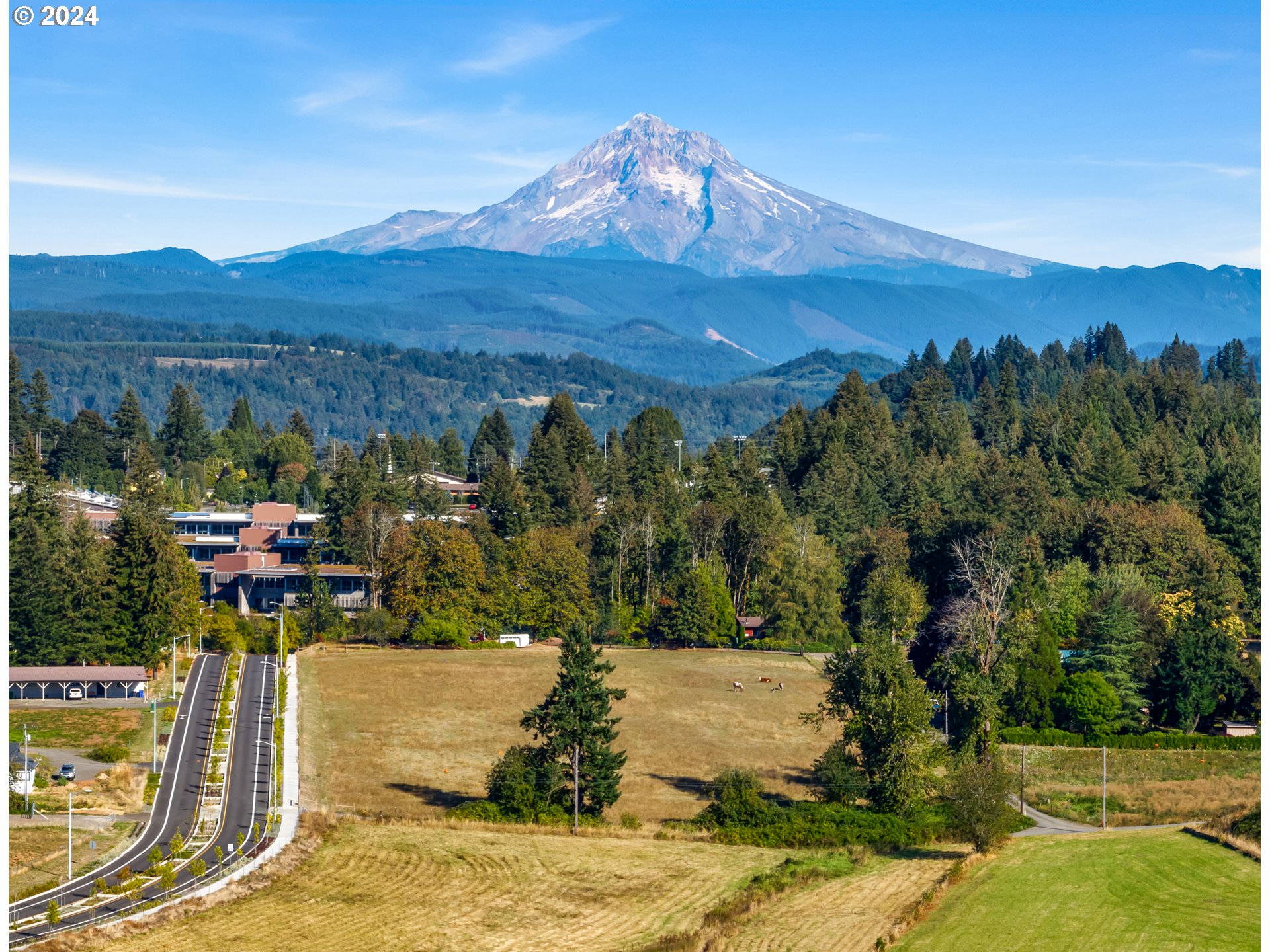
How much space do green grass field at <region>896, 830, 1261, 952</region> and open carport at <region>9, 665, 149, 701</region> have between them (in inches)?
1696

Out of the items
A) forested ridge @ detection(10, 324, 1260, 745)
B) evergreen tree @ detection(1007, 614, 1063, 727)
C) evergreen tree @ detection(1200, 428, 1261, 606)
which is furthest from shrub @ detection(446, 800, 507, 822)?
evergreen tree @ detection(1200, 428, 1261, 606)

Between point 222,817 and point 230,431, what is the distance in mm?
114811

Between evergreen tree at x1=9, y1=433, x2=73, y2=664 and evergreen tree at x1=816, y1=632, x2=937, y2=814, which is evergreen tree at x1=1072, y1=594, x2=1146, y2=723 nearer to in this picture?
evergreen tree at x1=816, y1=632, x2=937, y2=814

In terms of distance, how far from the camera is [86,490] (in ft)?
424

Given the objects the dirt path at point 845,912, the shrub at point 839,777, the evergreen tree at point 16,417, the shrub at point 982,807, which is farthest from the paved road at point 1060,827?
the evergreen tree at point 16,417

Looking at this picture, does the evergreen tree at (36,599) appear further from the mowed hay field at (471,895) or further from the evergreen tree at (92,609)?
the mowed hay field at (471,895)

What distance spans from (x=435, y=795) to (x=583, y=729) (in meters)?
6.99

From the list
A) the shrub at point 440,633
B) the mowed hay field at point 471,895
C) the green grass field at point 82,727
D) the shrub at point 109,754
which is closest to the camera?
the mowed hay field at point 471,895

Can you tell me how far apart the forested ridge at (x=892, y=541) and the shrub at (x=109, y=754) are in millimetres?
19833

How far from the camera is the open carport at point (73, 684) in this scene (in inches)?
2793

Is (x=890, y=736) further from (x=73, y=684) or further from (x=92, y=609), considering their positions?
(x=92, y=609)

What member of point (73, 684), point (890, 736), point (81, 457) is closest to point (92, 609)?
point (73, 684)

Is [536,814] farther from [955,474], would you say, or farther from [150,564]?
[955,474]

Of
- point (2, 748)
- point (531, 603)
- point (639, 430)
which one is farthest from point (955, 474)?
point (2, 748)
